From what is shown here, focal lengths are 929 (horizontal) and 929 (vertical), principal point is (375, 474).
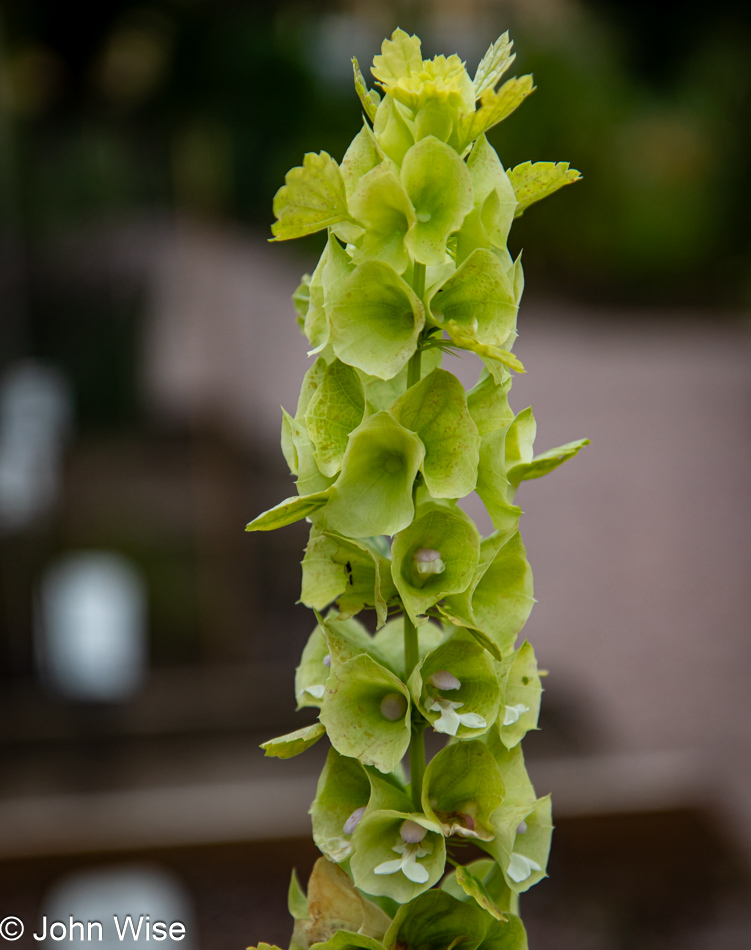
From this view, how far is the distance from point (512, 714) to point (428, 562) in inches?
2.0

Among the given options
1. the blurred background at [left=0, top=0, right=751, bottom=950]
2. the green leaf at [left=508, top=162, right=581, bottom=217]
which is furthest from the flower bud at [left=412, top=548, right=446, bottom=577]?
the blurred background at [left=0, top=0, right=751, bottom=950]

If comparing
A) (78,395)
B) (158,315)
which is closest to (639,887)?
(78,395)

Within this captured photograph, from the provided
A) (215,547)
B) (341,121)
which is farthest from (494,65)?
(341,121)

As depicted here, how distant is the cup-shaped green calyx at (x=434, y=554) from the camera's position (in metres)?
0.26

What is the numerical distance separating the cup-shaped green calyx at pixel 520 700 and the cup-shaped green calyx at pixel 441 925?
49 millimetres

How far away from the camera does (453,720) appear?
0.26 metres

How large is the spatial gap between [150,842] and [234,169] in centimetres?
262

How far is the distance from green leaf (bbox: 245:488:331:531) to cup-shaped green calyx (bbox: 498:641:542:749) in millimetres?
77

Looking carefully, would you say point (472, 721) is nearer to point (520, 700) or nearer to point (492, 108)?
point (520, 700)

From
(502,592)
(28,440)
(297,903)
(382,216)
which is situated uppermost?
(382,216)

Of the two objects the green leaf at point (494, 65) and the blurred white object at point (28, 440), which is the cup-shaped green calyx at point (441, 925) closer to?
the green leaf at point (494, 65)

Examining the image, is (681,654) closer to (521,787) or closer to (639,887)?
(639,887)

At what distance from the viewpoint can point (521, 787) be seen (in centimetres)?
28

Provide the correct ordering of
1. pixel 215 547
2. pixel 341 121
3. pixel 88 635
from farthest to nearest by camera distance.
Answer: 1. pixel 341 121
2. pixel 215 547
3. pixel 88 635
